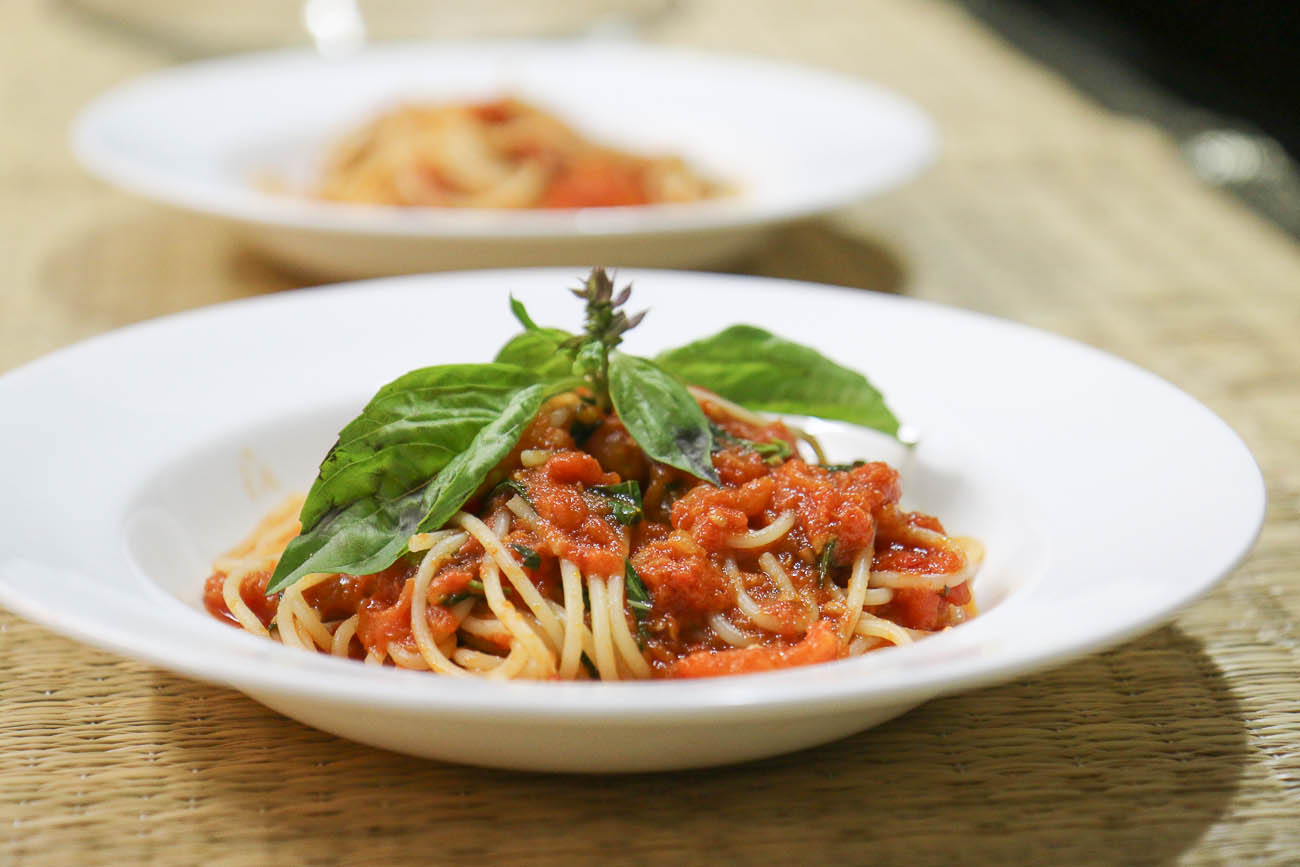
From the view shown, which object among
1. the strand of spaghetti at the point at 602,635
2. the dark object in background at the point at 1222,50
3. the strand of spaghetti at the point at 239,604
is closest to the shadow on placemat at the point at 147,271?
the strand of spaghetti at the point at 239,604

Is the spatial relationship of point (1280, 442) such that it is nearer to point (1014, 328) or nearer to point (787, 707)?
point (1014, 328)

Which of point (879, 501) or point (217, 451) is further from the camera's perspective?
point (217, 451)

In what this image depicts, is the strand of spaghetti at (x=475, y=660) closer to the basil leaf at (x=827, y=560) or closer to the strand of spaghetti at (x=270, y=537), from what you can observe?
the strand of spaghetti at (x=270, y=537)

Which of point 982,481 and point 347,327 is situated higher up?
point 982,481

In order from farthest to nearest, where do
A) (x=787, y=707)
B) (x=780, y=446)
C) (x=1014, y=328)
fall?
(x=1014, y=328) < (x=780, y=446) < (x=787, y=707)

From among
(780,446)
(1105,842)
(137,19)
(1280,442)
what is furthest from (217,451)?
(137,19)

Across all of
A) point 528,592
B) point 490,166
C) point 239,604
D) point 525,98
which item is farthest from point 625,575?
point 525,98
